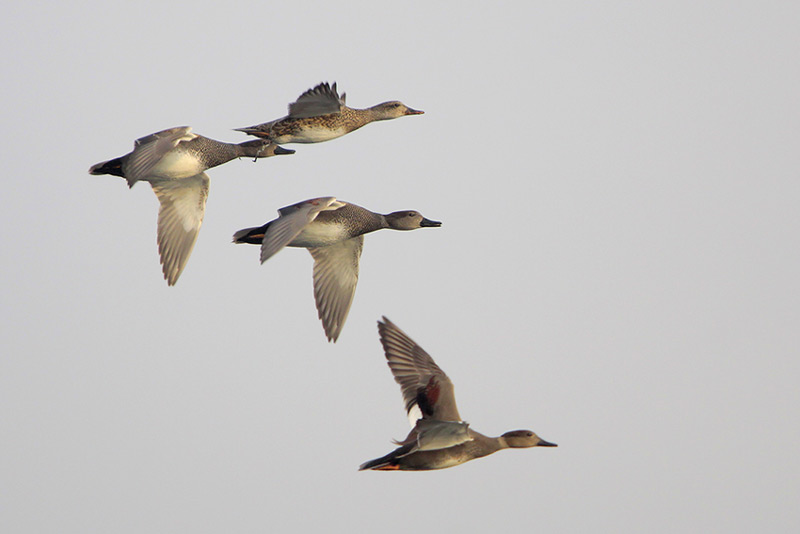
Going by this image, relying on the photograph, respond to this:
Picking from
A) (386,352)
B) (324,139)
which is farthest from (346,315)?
(324,139)

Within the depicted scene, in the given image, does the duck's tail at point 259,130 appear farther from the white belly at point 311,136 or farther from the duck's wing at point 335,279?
the duck's wing at point 335,279

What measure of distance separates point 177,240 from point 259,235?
2.21 meters

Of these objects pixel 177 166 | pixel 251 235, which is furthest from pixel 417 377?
pixel 177 166

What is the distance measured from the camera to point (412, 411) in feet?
63.8

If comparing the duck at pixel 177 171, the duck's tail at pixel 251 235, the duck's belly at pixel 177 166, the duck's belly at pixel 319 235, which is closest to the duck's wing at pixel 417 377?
the duck's belly at pixel 319 235

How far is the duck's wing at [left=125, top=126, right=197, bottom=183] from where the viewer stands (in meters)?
20.0

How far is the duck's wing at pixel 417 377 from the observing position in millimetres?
18938

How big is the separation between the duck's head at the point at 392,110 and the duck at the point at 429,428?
4.25 meters

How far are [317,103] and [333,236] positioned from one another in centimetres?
211

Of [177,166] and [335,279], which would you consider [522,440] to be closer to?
[335,279]

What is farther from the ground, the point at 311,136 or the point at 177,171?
the point at 311,136

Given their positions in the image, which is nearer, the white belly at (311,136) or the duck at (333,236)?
the duck at (333,236)

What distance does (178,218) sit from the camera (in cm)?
2244

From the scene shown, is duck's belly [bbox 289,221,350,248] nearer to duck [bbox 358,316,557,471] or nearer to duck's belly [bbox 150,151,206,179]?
duck [bbox 358,316,557,471]
